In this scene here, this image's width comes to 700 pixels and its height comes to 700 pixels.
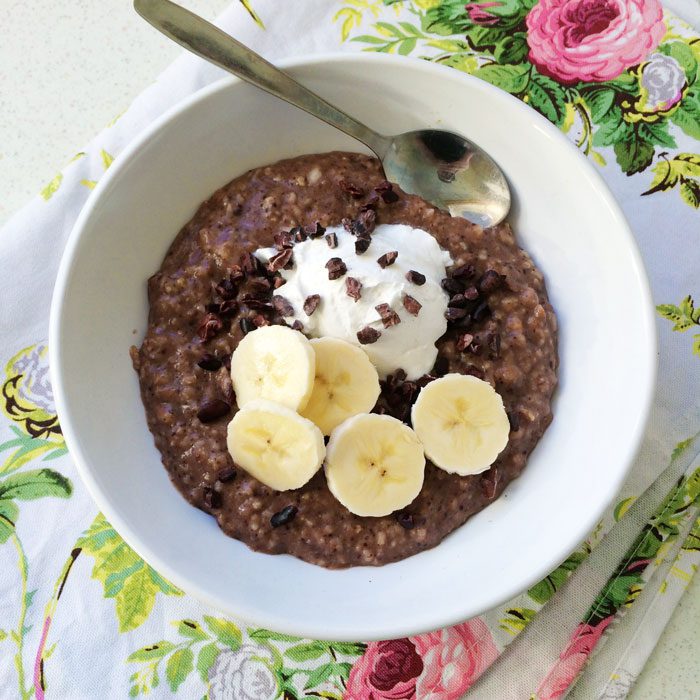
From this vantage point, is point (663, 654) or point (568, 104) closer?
Answer: point (663, 654)

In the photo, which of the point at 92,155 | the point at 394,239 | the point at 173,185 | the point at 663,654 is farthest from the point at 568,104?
the point at 663,654

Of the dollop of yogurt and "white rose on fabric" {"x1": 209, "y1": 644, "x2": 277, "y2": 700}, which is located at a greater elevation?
the dollop of yogurt

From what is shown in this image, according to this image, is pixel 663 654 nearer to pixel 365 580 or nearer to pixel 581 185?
pixel 365 580

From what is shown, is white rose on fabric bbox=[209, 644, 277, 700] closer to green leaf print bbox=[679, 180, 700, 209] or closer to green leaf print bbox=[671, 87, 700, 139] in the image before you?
green leaf print bbox=[679, 180, 700, 209]

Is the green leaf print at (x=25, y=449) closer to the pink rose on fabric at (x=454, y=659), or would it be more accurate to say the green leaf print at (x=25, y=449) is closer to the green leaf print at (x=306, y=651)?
the green leaf print at (x=306, y=651)

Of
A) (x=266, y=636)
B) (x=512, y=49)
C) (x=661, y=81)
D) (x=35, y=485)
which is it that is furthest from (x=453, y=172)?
(x=35, y=485)

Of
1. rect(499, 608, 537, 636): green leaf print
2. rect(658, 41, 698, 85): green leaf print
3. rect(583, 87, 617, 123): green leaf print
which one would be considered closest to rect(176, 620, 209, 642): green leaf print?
rect(499, 608, 537, 636): green leaf print
